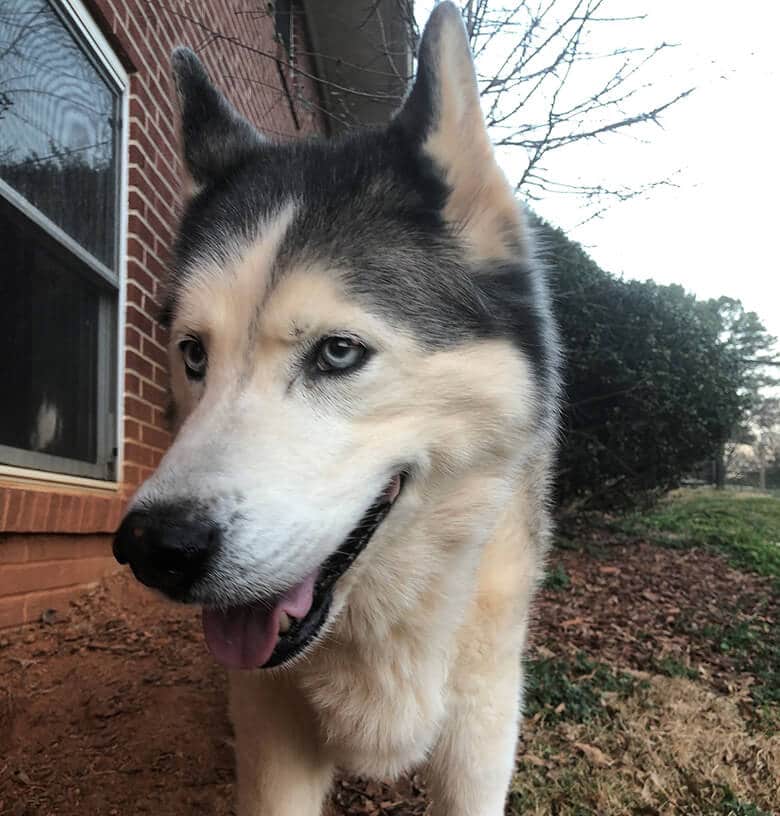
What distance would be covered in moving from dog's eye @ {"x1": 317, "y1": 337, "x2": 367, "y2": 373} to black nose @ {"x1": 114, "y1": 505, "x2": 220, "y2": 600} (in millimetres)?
437

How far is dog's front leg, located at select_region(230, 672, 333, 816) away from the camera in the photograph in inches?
68.7

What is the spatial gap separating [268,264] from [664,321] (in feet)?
18.2

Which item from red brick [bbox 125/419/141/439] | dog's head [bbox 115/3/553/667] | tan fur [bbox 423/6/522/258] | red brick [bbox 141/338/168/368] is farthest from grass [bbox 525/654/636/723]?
red brick [bbox 141/338/168/368]

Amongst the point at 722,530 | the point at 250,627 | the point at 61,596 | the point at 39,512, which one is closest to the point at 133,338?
the point at 39,512

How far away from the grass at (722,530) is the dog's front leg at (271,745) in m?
5.04

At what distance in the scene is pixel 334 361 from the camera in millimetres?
1488

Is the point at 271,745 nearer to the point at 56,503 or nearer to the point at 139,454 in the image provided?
the point at 56,503

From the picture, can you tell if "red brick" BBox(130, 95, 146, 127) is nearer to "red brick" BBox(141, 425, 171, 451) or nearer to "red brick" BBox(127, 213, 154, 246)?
"red brick" BBox(127, 213, 154, 246)

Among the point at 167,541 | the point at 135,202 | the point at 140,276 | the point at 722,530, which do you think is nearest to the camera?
the point at 167,541

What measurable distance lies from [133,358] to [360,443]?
2748 millimetres

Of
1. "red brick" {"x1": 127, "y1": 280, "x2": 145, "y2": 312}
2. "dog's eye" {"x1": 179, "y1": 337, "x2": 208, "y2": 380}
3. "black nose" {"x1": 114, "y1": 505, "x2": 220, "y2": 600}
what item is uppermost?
"red brick" {"x1": 127, "y1": 280, "x2": 145, "y2": 312}

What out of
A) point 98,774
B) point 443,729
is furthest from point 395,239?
point 98,774

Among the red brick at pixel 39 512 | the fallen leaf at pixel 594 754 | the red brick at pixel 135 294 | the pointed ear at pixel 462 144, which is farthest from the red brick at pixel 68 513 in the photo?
the fallen leaf at pixel 594 754

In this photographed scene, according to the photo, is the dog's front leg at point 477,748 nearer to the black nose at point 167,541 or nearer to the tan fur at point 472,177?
the black nose at point 167,541
